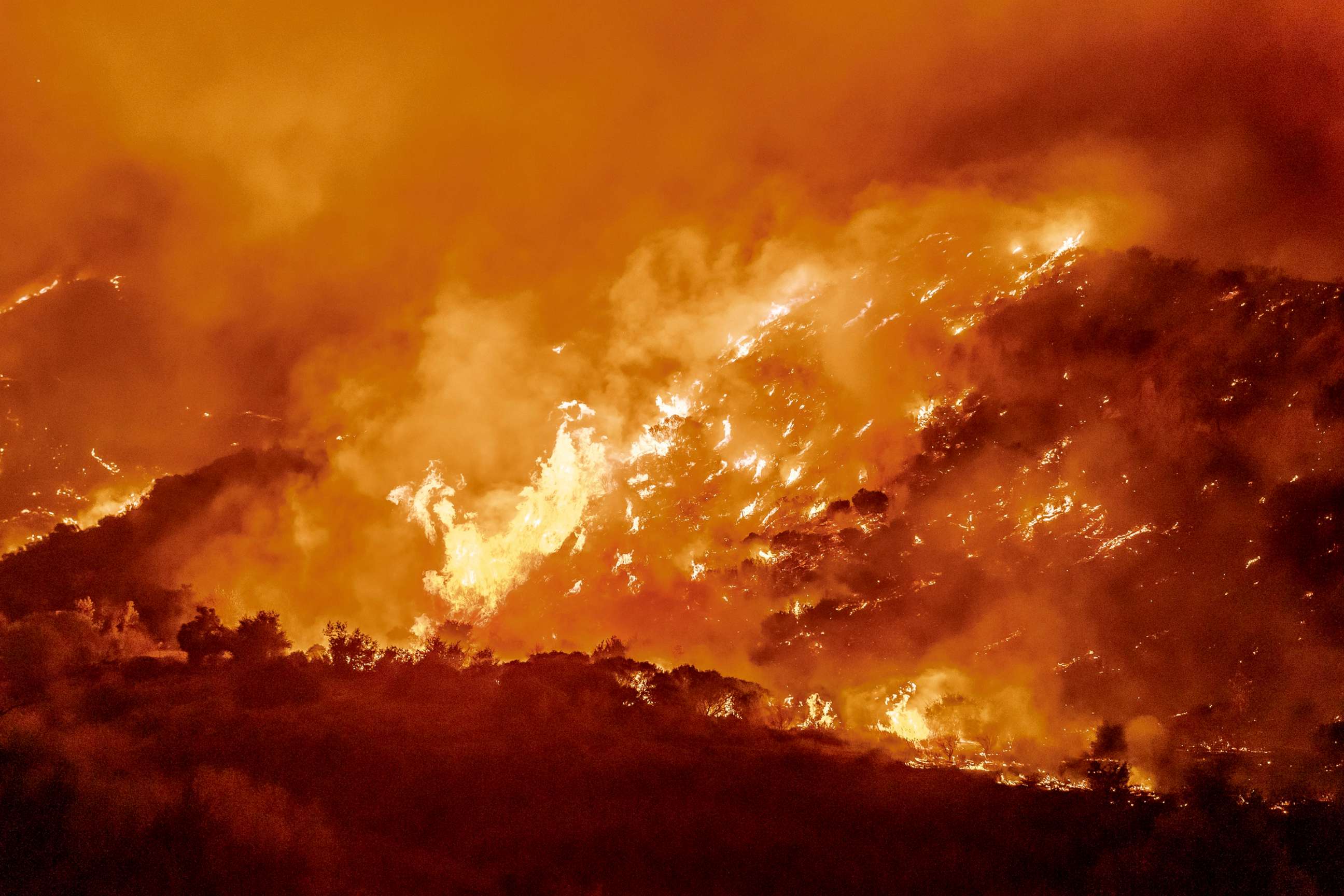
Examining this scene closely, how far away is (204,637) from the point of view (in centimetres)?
2095

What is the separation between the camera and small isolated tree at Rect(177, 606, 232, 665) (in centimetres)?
2064

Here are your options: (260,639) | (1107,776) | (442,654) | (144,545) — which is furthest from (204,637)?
(1107,776)

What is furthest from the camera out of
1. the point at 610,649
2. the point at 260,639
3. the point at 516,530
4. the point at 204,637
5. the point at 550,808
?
the point at 516,530

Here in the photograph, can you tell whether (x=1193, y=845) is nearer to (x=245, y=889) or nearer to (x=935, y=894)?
(x=935, y=894)

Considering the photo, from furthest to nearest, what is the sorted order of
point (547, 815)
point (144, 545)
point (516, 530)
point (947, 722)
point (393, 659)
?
1. point (144, 545)
2. point (516, 530)
3. point (393, 659)
4. point (947, 722)
5. point (547, 815)

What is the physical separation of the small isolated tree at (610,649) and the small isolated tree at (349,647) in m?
5.50

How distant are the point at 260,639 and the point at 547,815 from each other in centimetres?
1101

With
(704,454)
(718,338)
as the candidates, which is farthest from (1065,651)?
(718,338)

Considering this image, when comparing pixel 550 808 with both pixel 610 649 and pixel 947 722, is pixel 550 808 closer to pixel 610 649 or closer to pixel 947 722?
pixel 610 649

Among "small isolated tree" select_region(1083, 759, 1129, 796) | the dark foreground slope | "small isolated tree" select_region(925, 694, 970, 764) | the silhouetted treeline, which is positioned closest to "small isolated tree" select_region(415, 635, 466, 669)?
the silhouetted treeline

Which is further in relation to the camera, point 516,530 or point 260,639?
point 516,530

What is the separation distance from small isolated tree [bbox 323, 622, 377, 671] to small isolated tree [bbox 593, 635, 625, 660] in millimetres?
5496

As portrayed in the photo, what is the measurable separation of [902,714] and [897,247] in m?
11.0

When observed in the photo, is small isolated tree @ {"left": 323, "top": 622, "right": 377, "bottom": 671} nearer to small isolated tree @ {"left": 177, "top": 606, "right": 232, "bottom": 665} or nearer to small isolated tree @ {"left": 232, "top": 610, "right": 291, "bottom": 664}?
small isolated tree @ {"left": 232, "top": 610, "right": 291, "bottom": 664}
